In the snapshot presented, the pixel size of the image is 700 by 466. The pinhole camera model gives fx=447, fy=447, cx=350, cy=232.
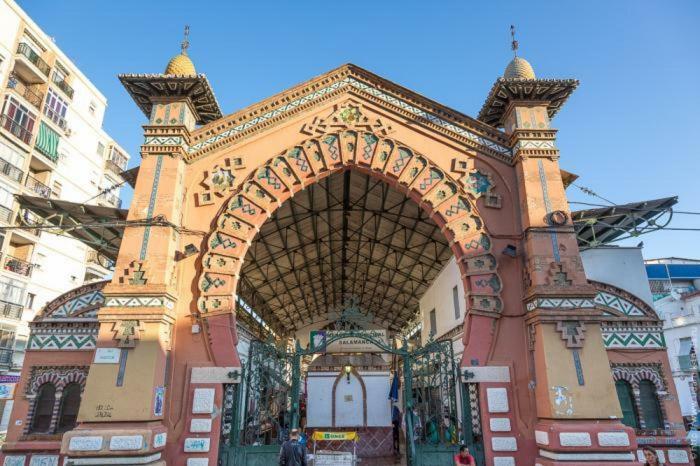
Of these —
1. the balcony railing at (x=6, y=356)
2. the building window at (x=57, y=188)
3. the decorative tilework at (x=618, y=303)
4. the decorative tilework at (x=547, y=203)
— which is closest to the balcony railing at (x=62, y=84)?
the building window at (x=57, y=188)

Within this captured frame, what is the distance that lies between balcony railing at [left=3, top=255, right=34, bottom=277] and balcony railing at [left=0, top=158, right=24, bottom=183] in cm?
442

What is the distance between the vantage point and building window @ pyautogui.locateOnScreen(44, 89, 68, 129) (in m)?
28.0

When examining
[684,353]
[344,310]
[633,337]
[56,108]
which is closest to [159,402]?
[344,310]

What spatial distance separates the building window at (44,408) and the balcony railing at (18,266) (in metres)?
15.4

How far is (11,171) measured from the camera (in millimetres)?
24891

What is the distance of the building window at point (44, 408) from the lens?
12.6 m

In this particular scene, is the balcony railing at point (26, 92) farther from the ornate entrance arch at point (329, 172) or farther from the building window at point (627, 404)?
the building window at point (627, 404)

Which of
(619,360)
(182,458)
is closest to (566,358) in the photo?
(619,360)

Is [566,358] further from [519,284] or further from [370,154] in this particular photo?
[370,154]

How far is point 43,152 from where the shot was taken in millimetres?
27203

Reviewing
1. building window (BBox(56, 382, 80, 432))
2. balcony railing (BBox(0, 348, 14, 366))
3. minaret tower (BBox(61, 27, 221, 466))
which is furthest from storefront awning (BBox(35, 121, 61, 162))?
building window (BBox(56, 382, 80, 432))

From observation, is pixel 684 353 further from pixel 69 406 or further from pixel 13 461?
pixel 13 461

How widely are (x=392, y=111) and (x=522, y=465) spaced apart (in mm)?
10445

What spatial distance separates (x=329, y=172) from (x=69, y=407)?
10178 mm
